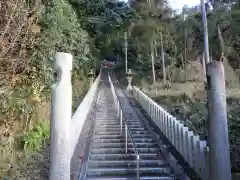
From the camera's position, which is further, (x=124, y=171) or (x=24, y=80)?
(x=24, y=80)

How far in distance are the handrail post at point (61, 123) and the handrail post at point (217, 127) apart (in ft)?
6.82

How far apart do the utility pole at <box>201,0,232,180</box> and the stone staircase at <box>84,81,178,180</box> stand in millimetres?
2217

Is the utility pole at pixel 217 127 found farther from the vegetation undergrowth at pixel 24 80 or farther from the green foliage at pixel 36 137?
the green foliage at pixel 36 137

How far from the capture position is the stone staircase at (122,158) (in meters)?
6.93

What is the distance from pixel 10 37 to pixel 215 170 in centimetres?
530

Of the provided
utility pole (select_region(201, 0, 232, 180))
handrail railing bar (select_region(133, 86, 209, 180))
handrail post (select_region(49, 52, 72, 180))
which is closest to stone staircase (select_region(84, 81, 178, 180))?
handrail railing bar (select_region(133, 86, 209, 180))

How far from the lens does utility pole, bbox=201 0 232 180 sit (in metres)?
4.43

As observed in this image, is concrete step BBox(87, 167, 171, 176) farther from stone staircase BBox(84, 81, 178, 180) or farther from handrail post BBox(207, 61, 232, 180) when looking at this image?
handrail post BBox(207, 61, 232, 180)

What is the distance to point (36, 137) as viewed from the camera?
802 cm

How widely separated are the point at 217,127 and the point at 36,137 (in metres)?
4.87

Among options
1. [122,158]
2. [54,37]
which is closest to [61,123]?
[122,158]

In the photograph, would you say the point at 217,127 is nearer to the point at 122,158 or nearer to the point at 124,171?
the point at 124,171

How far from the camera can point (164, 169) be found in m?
7.03

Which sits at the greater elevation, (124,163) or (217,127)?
(217,127)
